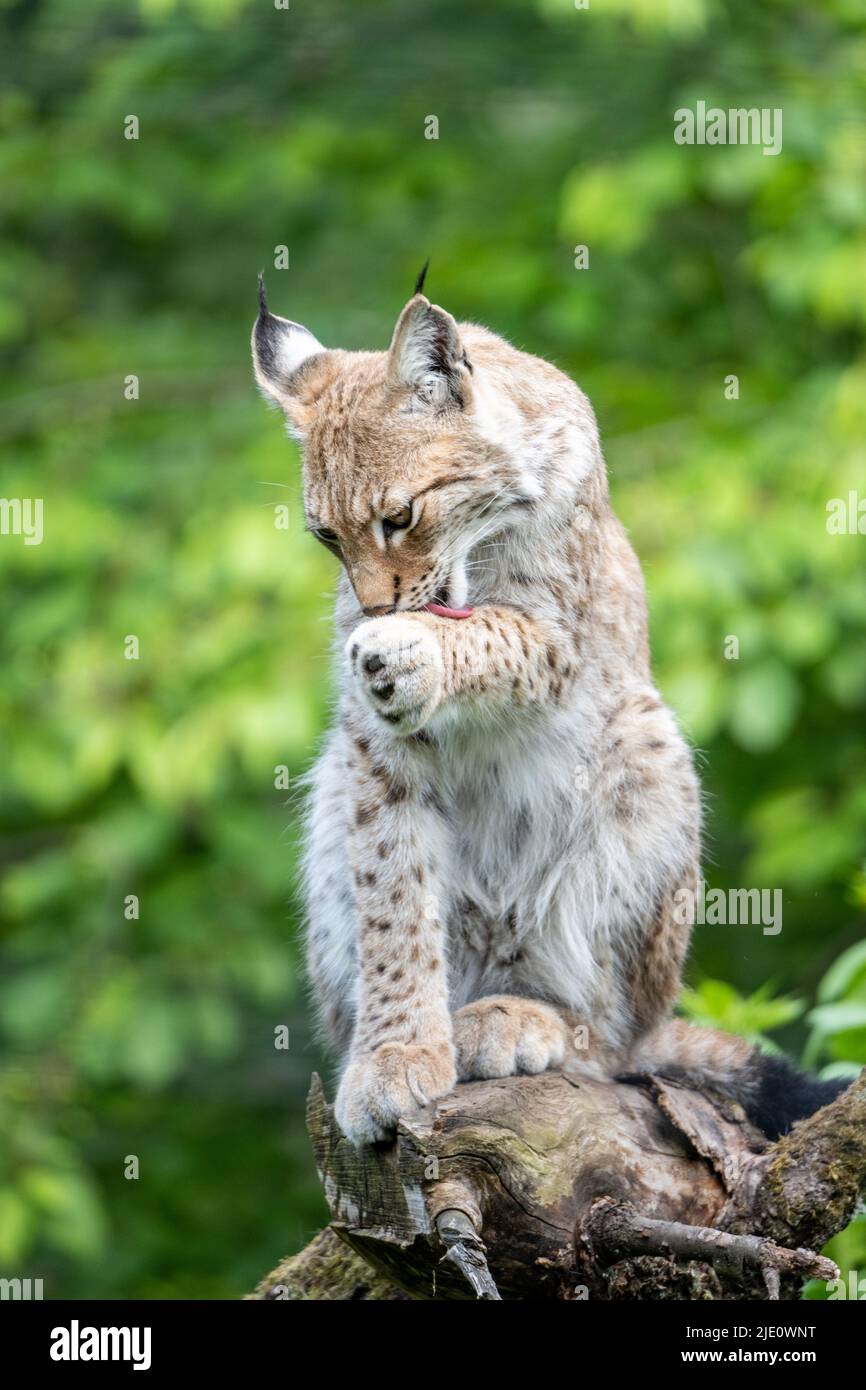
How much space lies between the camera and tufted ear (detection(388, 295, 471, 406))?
14.7 feet

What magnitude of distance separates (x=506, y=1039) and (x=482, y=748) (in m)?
0.83

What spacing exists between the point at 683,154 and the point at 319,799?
4.27 metres

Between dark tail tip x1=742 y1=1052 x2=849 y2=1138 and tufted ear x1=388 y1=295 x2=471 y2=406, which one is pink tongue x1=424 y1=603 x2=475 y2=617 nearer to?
tufted ear x1=388 y1=295 x2=471 y2=406

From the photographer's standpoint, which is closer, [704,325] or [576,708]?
[576,708]

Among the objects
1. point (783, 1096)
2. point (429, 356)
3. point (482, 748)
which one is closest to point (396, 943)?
point (482, 748)

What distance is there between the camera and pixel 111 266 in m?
11.6

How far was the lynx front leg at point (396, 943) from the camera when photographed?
4711 mm

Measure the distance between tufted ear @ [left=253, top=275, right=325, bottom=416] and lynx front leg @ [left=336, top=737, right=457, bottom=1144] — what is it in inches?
39.3

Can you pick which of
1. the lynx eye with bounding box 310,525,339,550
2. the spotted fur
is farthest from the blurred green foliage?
the lynx eye with bounding box 310,525,339,550

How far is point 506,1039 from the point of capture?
4.81 metres

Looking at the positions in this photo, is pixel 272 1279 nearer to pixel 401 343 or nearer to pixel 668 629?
pixel 401 343
